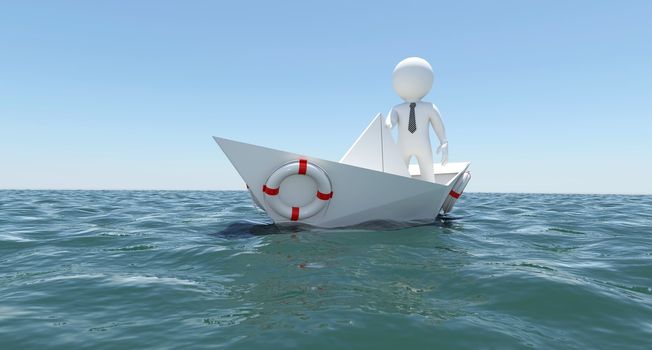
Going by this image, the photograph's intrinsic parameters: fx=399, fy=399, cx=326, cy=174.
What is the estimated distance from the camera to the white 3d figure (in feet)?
26.0

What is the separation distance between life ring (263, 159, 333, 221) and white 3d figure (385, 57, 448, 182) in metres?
2.29

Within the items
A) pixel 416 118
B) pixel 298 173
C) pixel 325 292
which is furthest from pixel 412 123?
pixel 325 292

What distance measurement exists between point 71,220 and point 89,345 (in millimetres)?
7897

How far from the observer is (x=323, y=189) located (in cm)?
645

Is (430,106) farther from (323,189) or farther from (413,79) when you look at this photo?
(323,189)

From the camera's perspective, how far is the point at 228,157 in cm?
623

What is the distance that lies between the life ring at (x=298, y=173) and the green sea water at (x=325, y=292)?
1.52ft

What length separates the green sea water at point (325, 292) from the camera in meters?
2.62

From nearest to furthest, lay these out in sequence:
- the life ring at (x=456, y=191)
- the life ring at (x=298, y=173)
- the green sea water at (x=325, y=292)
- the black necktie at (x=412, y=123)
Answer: the green sea water at (x=325, y=292)
the life ring at (x=298, y=173)
the black necktie at (x=412, y=123)
the life ring at (x=456, y=191)

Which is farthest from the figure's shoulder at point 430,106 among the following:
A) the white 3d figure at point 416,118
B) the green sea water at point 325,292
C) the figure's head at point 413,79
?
the green sea water at point 325,292

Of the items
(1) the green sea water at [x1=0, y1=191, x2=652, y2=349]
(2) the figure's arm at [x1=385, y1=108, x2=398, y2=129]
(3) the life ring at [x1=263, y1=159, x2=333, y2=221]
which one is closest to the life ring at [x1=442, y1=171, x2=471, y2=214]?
(2) the figure's arm at [x1=385, y1=108, x2=398, y2=129]

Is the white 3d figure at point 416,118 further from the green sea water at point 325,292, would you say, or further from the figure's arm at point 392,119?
the green sea water at point 325,292

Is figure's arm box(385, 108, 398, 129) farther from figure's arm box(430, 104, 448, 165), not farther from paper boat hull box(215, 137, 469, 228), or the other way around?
paper boat hull box(215, 137, 469, 228)

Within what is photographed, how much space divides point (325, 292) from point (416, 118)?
5.26 m
